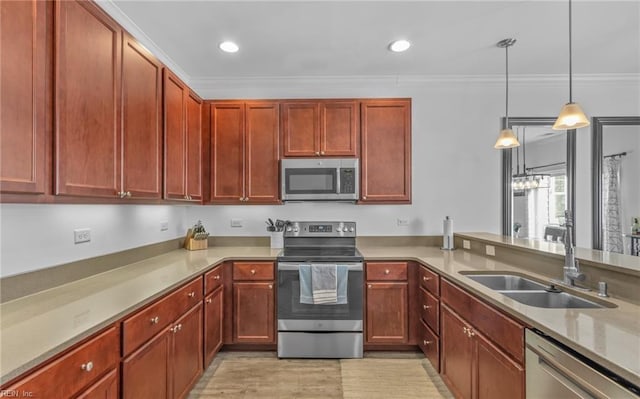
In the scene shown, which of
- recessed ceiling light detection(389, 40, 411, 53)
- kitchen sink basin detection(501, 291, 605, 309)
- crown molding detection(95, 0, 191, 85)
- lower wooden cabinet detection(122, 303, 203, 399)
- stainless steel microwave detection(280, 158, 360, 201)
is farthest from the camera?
stainless steel microwave detection(280, 158, 360, 201)

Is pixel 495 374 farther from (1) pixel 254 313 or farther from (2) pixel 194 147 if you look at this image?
(2) pixel 194 147

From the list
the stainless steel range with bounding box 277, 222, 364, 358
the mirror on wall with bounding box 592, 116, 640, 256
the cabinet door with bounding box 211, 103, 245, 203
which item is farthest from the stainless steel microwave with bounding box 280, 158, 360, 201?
the mirror on wall with bounding box 592, 116, 640, 256

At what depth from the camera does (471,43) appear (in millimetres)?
2611

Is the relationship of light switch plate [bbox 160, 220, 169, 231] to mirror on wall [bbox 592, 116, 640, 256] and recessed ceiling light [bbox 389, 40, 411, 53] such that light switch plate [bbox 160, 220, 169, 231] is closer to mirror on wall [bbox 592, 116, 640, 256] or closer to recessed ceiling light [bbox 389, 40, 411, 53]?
recessed ceiling light [bbox 389, 40, 411, 53]

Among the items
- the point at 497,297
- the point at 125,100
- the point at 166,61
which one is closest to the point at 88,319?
the point at 125,100

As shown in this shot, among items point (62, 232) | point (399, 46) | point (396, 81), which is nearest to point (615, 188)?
point (396, 81)

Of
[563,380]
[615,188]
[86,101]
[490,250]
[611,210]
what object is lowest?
[563,380]

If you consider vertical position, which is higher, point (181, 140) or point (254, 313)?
point (181, 140)

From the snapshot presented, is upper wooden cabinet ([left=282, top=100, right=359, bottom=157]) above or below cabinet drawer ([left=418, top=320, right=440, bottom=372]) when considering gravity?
above

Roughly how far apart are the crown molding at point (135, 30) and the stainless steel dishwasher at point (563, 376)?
2857mm

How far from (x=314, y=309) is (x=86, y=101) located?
2160 mm

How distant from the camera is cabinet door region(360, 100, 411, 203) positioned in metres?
3.14

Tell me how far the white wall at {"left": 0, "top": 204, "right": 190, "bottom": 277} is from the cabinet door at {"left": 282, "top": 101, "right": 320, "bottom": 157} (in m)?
1.42

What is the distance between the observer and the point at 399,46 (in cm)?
262
